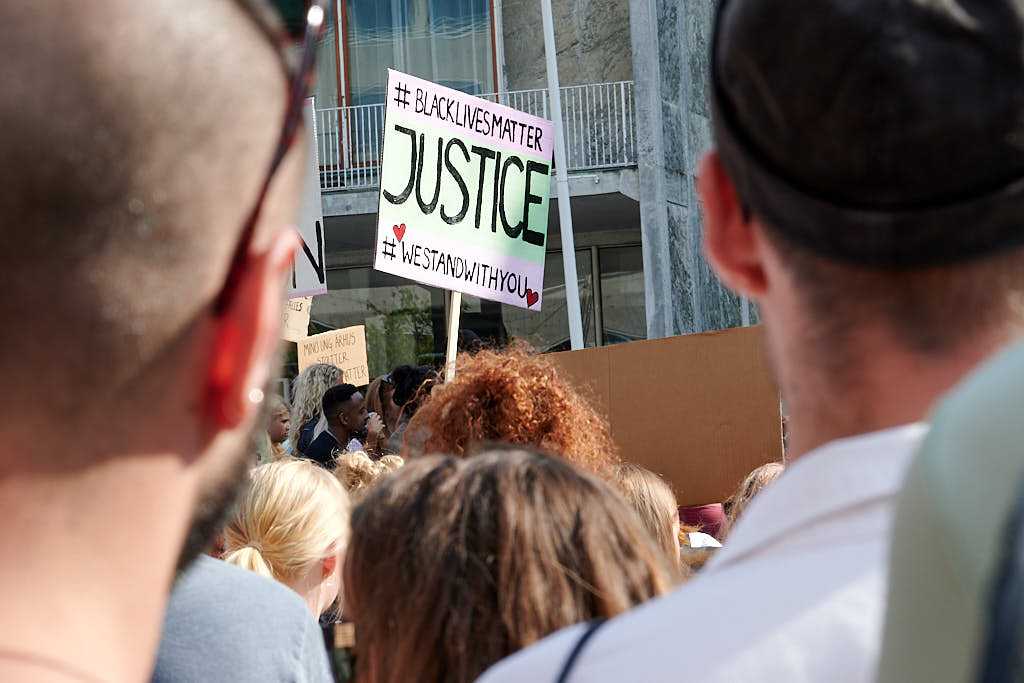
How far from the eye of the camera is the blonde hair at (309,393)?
6898mm

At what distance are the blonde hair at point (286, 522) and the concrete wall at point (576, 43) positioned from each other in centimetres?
1090

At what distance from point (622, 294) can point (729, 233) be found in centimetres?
1302

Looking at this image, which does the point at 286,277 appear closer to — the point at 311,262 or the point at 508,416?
the point at 508,416

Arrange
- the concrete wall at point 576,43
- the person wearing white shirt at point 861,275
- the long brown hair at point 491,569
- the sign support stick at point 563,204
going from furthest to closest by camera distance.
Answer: the concrete wall at point 576,43 < the sign support stick at point 563,204 < the long brown hair at point 491,569 < the person wearing white shirt at point 861,275

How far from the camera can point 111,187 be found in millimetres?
752

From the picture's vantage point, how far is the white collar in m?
0.87

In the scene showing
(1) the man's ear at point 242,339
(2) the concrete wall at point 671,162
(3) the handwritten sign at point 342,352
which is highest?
(2) the concrete wall at point 671,162

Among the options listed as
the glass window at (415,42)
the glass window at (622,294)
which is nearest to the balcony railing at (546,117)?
the glass window at (415,42)

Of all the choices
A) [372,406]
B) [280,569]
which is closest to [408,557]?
[280,569]

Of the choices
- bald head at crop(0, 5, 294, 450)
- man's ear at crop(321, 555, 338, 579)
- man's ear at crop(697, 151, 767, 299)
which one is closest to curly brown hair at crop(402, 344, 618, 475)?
man's ear at crop(321, 555, 338, 579)

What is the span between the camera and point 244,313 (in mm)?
825

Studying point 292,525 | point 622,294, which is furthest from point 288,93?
point 622,294

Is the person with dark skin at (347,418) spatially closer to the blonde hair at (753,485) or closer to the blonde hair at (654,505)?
the blonde hair at (753,485)

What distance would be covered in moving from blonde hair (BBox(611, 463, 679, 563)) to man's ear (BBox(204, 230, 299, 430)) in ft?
7.52
